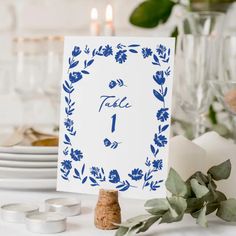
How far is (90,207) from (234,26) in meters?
1.19

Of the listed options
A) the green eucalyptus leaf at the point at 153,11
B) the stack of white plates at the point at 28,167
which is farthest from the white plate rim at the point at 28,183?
the green eucalyptus leaf at the point at 153,11

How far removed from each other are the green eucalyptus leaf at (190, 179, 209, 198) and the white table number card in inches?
2.3

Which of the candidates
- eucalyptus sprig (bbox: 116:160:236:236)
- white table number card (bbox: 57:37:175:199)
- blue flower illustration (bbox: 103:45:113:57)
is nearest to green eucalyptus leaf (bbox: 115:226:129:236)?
eucalyptus sprig (bbox: 116:160:236:236)

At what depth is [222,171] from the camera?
612mm

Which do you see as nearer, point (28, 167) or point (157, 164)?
point (157, 164)

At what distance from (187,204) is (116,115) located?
13cm

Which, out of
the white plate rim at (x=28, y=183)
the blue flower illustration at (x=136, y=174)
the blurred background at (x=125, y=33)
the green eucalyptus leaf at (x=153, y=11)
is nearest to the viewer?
the blue flower illustration at (x=136, y=174)

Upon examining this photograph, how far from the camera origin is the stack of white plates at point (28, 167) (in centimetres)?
75

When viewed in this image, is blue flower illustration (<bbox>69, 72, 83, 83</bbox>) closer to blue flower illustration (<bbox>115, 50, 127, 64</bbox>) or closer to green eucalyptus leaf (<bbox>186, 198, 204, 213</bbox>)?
blue flower illustration (<bbox>115, 50, 127, 64</bbox>)

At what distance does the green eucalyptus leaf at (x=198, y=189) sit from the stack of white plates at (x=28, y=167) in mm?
225

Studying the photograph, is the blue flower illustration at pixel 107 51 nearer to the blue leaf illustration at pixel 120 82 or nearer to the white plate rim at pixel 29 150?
the blue leaf illustration at pixel 120 82

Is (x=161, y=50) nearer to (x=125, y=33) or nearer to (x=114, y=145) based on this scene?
(x=114, y=145)

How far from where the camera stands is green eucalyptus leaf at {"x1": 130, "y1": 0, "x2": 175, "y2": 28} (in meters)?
1.30

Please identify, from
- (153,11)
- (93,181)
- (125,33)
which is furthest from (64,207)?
(125,33)
